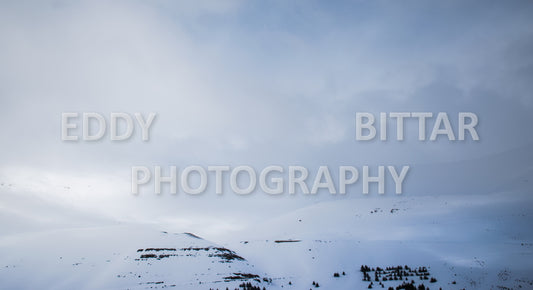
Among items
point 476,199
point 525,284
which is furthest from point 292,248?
point 476,199

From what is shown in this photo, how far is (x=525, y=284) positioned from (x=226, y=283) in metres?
20.0

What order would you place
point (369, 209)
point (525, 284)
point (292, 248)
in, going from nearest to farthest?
1. point (525, 284)
2. point (292, 248)
3. point (369, 209)

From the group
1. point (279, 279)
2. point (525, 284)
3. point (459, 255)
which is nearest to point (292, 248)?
point (279, 279)

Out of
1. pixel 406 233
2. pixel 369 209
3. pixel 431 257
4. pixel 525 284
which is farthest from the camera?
pixel 369 209

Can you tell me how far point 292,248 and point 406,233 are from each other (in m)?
14.4

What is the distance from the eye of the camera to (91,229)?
43.1 meters

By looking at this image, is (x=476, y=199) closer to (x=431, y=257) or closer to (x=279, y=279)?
(x=431, y=257)

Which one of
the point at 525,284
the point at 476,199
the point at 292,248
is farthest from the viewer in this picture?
the point at 476,199

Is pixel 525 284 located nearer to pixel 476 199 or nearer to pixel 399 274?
pixel 399 274

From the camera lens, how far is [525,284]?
2428 cm

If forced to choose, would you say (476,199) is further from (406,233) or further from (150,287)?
(150,287)

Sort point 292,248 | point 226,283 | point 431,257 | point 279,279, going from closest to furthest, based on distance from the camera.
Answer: point 226,283 < point 279,279 < point 431,257 < point 292,248

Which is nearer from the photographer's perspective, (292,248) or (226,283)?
(226,283)

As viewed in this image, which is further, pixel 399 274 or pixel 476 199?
pixel 476 199
